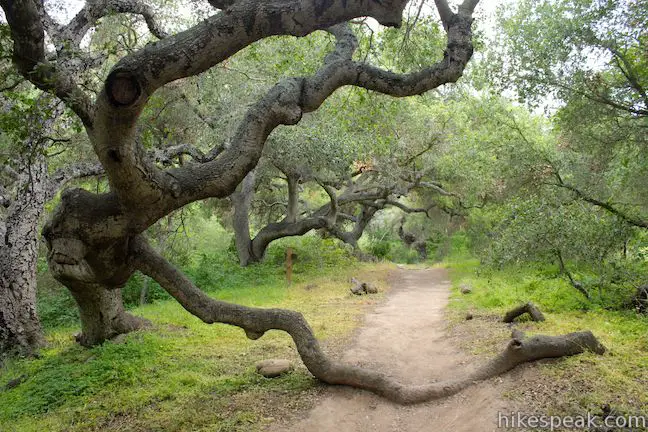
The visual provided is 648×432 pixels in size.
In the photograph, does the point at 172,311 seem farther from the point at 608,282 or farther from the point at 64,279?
the point at 608,282

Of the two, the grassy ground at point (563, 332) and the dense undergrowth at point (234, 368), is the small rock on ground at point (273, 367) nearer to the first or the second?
the dense undergrowth at point (234, 368)

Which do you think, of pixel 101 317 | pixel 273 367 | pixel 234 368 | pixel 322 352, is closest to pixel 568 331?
pixel 322 352

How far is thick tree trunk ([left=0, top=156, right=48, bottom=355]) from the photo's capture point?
8.77 metres

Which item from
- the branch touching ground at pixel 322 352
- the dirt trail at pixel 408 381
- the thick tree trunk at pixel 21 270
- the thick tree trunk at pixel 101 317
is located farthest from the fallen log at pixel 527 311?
the thick tree trunk at pixel 21 270

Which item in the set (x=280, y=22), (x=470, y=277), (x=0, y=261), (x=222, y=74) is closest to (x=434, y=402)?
(x=280, y=22)

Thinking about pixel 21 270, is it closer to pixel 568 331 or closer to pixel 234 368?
pixel 234 368

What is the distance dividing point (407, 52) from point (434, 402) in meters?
6.07

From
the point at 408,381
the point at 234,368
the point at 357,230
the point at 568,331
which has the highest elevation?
the point at 357,230

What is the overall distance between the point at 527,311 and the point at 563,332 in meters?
1.06

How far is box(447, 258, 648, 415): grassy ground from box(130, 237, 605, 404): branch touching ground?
0.20 metres

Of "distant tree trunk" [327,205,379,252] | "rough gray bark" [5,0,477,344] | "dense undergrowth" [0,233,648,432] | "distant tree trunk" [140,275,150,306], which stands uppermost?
"rough gray bark" [5,0,477,344]

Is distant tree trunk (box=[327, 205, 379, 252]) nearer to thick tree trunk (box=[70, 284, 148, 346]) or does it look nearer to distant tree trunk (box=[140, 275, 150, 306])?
distant tree trunk (box=[140, 275, 150, 306])

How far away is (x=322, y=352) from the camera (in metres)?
6.36

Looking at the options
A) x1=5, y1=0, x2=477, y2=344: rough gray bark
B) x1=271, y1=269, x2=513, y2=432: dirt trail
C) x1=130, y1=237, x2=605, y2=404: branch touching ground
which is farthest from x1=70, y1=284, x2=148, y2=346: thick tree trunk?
x1=271, y1=269, x2=513, y2=432: dirt trail
